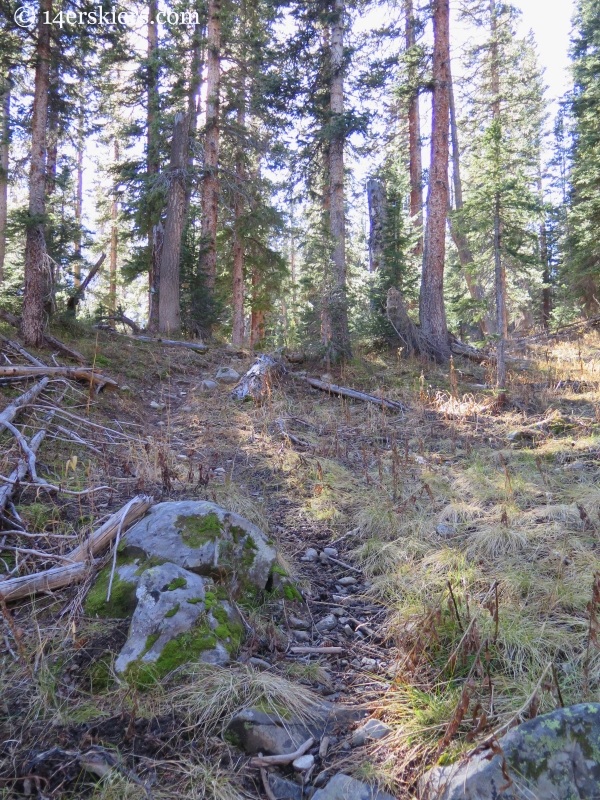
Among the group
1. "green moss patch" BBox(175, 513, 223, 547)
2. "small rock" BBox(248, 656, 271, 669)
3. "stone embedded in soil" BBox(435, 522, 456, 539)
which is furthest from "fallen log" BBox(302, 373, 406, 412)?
"small rock" BBox(248, 656, 271, 669)

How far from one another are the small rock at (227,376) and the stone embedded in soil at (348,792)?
7.99 metres

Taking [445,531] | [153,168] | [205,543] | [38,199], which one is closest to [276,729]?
[205,543]

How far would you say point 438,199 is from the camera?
11469 millimetres

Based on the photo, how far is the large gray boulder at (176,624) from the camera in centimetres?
237

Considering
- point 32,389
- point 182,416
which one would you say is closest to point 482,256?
point 182,416

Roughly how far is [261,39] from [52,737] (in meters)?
19.3

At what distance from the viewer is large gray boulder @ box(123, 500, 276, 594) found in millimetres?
2965

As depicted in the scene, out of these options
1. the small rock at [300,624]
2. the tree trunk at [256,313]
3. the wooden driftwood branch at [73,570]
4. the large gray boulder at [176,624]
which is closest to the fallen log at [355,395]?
the small rock at [300,624]

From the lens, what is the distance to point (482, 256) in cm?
912

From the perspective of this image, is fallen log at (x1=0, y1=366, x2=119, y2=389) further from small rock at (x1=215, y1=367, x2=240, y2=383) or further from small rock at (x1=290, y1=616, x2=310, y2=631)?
small rock at (x1=290, y1=616, x2=310, y2=631)

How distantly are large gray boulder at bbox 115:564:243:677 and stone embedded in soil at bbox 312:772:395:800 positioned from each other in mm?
771

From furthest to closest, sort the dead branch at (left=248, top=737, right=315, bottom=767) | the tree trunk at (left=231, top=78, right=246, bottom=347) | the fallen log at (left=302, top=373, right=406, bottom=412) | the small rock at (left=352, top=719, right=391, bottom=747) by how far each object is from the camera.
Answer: the tree trunk at (left=231, top=78, right=246, bottom=347) < the fallen log at (left=302, top=373, right=406, bottom=412) < the small rock at (left=352, top=719, right=391, bottom=747) < the dead branch at (left=248, top=737, right=315, bottom=767)

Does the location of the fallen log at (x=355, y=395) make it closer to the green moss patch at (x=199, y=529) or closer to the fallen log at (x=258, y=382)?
the fallen log at (x=258, y=382)

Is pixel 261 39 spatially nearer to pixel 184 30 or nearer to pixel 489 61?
pixel 184 30
